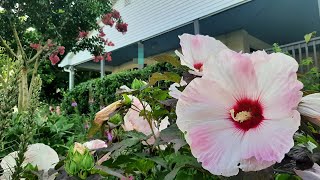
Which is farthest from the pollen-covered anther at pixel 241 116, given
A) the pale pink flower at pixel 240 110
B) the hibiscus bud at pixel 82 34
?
the hibiscus bud at pixel 82 34

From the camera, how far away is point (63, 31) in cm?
932

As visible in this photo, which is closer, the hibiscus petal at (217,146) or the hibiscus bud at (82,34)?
the hibiscus petal at (217,146)

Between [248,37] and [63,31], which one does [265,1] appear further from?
[63,31]

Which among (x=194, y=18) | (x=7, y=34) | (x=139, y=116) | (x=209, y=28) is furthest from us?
(x=209, y=28)

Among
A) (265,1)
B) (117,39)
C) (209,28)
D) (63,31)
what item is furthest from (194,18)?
(117,39)

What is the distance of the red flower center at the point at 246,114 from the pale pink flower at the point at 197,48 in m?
0.17

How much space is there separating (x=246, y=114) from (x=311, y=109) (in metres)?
0.09

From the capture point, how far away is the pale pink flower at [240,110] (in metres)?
0.49

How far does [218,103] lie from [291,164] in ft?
0.47

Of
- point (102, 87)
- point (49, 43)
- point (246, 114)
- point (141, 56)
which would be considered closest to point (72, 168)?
point (246, 114)

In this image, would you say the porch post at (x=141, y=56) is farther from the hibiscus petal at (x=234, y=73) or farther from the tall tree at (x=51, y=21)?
the hibiscus petal at (x=234, y=73)

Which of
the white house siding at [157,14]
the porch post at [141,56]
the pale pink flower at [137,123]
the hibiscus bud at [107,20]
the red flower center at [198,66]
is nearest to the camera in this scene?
the red flower center at [198,66]

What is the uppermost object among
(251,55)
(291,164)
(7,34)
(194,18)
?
(194,18)

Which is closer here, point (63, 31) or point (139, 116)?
point (139, 116)
